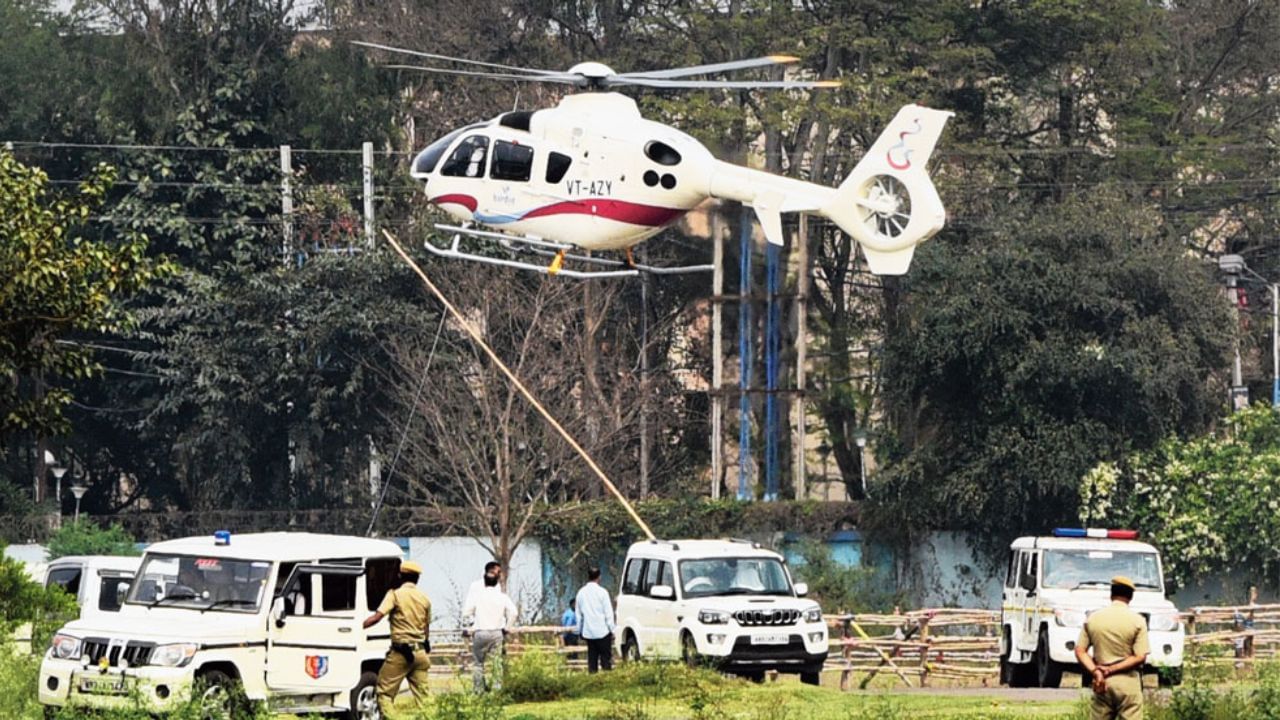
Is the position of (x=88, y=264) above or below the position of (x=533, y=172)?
below

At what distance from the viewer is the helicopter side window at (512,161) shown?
33250 mm

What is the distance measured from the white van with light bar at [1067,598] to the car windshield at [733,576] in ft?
9.70

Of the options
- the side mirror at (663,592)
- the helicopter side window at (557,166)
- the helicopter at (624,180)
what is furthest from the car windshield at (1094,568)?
the helicopter side window at (557,166)

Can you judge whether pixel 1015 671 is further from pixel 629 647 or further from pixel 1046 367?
pixel 1046 367

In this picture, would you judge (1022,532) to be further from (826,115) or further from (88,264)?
(88,264)

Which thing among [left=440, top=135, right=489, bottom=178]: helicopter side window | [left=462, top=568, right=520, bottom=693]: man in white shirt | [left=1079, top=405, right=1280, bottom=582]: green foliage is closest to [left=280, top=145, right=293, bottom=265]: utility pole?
[left=1079, top=405, right=1280, bottom=582]: green foliage

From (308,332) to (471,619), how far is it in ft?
90.8

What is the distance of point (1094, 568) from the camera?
91.1 feet

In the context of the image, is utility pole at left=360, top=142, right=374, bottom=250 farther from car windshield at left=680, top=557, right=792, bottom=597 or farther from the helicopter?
car windshield at left=680, top=557, right=792, bottom=597

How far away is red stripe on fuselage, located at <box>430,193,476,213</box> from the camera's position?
34.1m

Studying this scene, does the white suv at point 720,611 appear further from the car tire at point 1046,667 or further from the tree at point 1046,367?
the tree at point 1046,367

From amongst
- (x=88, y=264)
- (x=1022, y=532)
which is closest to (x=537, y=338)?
(x=1022, y=532)

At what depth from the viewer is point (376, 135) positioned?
55.0 meters

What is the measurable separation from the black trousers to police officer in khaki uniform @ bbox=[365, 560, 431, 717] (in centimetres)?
755
